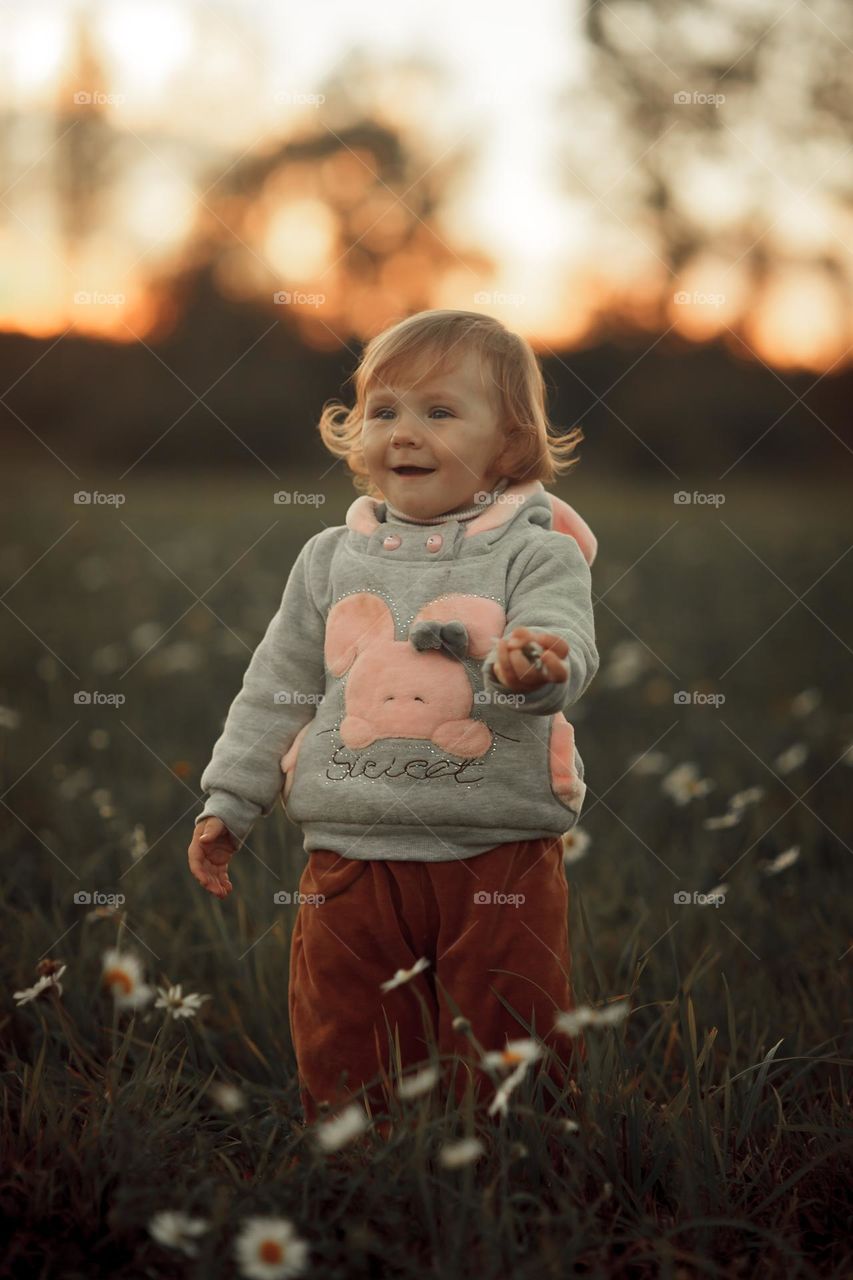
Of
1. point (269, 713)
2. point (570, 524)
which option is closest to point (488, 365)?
point (570, 524)

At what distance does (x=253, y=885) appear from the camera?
2.72 metres

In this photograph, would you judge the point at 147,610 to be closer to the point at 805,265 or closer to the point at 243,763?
the point at 243,763

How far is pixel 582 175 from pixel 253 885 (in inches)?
638

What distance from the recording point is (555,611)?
182 cm

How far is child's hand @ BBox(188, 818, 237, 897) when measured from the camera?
2.00 metres

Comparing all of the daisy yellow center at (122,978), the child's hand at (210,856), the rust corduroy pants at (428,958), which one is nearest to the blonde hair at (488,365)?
the rust corduroy pants at (428,958)

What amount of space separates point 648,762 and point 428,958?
6.34 feet

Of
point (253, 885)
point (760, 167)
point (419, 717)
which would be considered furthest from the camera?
point (760, 167)

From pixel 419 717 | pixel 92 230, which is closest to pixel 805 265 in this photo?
pixel 92 230

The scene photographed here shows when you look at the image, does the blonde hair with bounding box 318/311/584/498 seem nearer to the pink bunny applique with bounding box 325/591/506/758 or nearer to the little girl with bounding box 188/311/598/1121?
the little girl with bounding box 188/311/598/1121
